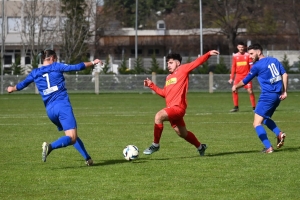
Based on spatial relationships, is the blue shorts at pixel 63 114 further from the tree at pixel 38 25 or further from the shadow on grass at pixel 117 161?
the tree at pixel 38 25

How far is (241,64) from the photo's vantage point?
75.7 ft

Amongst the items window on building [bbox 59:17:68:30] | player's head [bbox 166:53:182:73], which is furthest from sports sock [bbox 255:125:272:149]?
window on building [bbox 59:17:68:30]

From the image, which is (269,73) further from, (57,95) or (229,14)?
(229,14)

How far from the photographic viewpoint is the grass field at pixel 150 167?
8680 mm

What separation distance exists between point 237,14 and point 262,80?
2088 inches

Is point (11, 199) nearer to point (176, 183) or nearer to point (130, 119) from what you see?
point (176, 183)

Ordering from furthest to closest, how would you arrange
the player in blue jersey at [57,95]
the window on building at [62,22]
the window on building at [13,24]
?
the window on building at [13,24] < the window on building at [62,22] < the player in blue jersey at [57,95]

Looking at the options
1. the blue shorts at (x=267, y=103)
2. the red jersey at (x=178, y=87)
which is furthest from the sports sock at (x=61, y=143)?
the blue shorts at (x=267, y=103)

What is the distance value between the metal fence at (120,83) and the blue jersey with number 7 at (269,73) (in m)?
27.0

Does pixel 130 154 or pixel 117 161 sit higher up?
pixel 130 154

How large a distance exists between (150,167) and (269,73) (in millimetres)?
2943

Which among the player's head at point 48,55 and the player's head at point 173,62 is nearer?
the player's head at point 48,55

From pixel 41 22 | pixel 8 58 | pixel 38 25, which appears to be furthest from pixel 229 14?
pixel 8 58

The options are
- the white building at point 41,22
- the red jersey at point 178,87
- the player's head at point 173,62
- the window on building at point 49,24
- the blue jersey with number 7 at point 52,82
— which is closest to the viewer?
the blue jersey with number 7 at point 52,82
